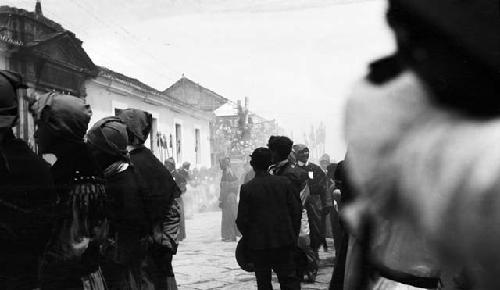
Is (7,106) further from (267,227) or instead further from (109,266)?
(267,227)

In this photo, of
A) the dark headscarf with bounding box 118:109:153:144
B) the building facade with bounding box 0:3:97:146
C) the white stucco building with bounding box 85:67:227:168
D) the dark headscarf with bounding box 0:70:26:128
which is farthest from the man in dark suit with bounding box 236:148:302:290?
the white stucco building with bounding box 85:67:227:168

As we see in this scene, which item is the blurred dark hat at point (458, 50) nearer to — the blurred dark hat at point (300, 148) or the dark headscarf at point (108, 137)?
the dark headscarf at point (108, 137)

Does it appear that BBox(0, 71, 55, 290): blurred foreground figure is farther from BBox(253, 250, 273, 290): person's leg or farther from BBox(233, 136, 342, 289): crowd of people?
BBox(253, 250, 273, 290): person's leg

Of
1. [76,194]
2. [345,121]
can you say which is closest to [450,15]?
[345,121]

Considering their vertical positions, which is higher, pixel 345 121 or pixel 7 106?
pixel 7 106

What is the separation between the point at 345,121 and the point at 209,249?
1008 centimetres

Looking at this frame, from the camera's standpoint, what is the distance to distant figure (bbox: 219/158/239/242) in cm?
1226

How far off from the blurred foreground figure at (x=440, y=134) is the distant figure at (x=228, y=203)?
11.6m

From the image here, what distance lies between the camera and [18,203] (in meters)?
2.24

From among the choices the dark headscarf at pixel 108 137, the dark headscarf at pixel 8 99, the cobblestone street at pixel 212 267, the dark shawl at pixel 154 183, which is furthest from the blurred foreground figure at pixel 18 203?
the cobblestone street at pixel 212 267

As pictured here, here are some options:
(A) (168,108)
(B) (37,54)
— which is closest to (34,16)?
(B) (37,54)

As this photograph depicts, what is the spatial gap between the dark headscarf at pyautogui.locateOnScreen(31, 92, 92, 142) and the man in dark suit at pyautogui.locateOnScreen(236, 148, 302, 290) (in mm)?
2312

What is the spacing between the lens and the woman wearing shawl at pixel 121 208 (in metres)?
3.24

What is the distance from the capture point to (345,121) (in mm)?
797
